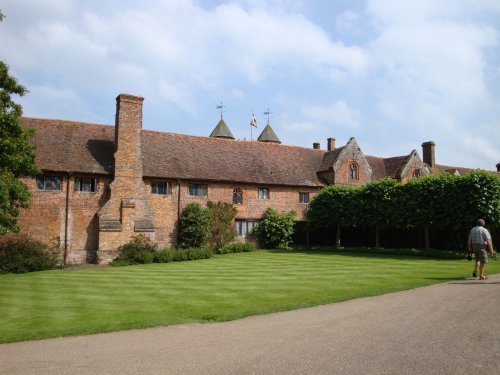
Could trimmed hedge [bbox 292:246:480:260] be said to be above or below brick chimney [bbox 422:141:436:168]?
below

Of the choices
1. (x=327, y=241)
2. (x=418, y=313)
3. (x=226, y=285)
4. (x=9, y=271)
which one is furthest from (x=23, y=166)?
(x=327, y=241)

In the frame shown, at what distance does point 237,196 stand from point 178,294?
2060 centimetres

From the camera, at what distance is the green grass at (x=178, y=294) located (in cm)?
938

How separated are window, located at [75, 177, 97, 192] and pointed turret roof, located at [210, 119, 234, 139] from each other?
91.6 ft

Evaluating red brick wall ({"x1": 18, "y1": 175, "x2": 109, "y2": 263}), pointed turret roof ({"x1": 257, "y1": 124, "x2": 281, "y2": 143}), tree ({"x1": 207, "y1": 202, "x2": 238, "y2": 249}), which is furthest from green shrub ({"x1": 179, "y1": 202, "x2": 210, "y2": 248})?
pointed turret roof ({"x1": 257, "y1": 124, "x2": 281, "y2": 143})

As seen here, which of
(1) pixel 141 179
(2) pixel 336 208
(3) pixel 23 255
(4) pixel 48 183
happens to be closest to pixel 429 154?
(2) pixel 336 208

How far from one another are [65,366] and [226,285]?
8.17 m

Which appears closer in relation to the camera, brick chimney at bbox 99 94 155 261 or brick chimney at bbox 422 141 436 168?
brick chimney at bbox 99 94 155 261

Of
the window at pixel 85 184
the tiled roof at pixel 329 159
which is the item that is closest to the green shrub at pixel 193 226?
the window at pixel 85 184

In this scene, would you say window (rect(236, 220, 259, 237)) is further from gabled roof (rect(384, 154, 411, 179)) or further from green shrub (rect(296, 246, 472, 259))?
gabled roof (rect(384, 154, 411, 179))

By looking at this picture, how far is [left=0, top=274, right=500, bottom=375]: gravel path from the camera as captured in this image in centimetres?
607

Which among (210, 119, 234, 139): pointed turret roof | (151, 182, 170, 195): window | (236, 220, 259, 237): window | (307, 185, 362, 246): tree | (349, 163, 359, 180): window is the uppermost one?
(210, 119, 234, 139): pointed turret roof

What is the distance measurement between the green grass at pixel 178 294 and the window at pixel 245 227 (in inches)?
537

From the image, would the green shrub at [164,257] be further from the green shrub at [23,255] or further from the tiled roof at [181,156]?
the tiled roof at [181,156]
